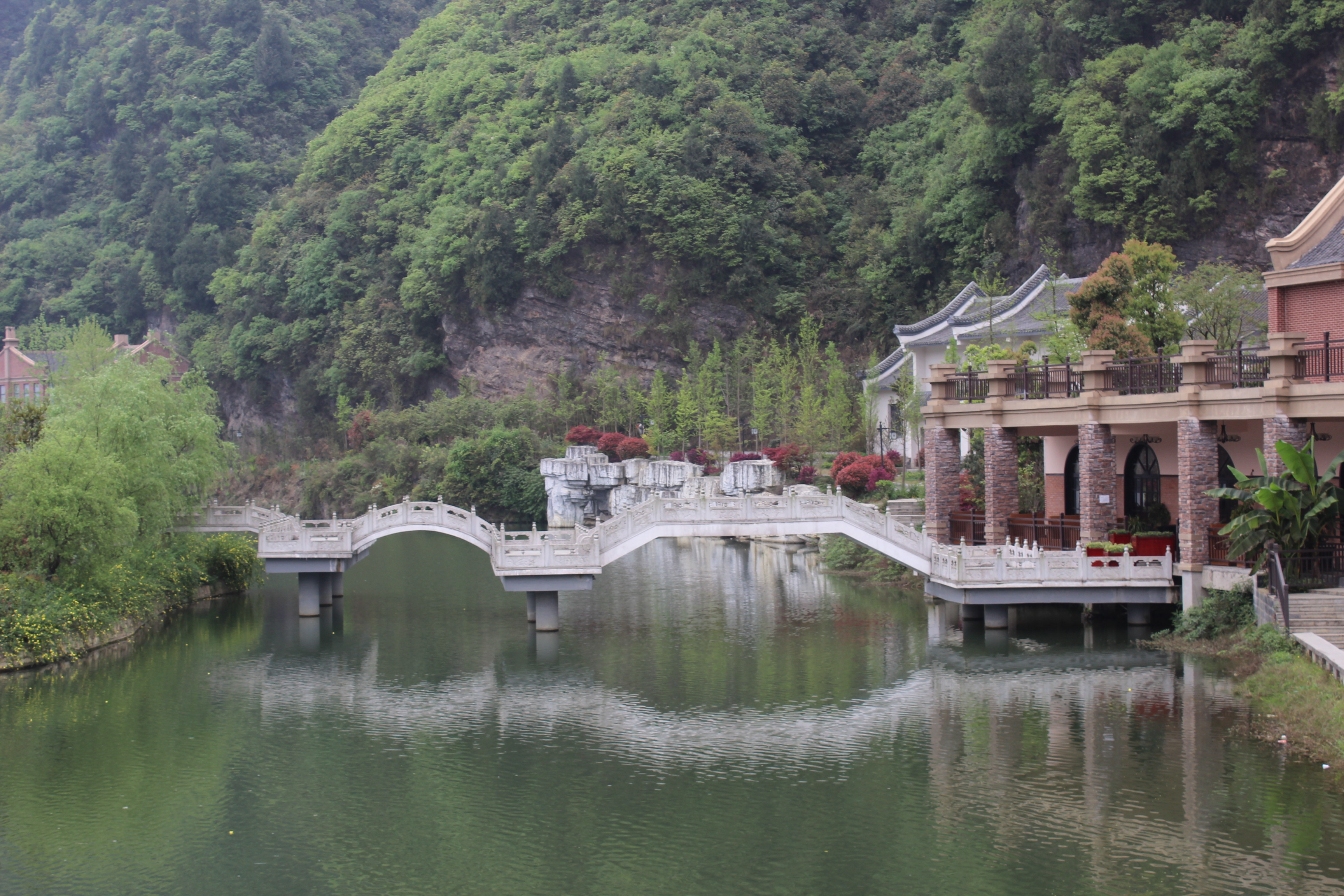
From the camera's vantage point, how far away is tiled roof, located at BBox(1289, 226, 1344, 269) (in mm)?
26734

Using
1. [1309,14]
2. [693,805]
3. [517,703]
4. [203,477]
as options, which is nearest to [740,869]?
[693,805]

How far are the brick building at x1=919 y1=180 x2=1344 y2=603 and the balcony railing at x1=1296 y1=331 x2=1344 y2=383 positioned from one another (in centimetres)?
3

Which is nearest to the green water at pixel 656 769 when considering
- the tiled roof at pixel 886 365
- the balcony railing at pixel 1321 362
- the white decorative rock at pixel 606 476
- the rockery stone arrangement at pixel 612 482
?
the balcony railing at pixel 1321 362

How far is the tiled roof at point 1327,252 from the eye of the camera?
2673 centimetres

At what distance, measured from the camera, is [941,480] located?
3312 cm

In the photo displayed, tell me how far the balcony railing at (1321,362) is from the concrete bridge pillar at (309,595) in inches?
965

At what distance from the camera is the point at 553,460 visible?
203 ft

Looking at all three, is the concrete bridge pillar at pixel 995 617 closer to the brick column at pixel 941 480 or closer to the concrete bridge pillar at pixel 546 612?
the brick column at pixel 941 480

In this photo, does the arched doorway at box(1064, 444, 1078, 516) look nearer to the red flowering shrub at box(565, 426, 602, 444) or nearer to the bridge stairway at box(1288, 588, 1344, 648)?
the bridge stairway at box(1288, 588, 1344, 648)

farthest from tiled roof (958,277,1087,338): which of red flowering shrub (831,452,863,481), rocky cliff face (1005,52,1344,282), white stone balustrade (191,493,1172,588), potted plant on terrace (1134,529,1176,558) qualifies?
potted plant on terrace (1134,529,1176,558)

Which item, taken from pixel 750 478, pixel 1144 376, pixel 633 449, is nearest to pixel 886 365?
pixel 750 478

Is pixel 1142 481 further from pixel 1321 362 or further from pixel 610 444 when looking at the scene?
pixel 610 444

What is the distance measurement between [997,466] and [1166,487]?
3899mm

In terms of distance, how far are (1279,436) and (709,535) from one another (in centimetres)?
1320
